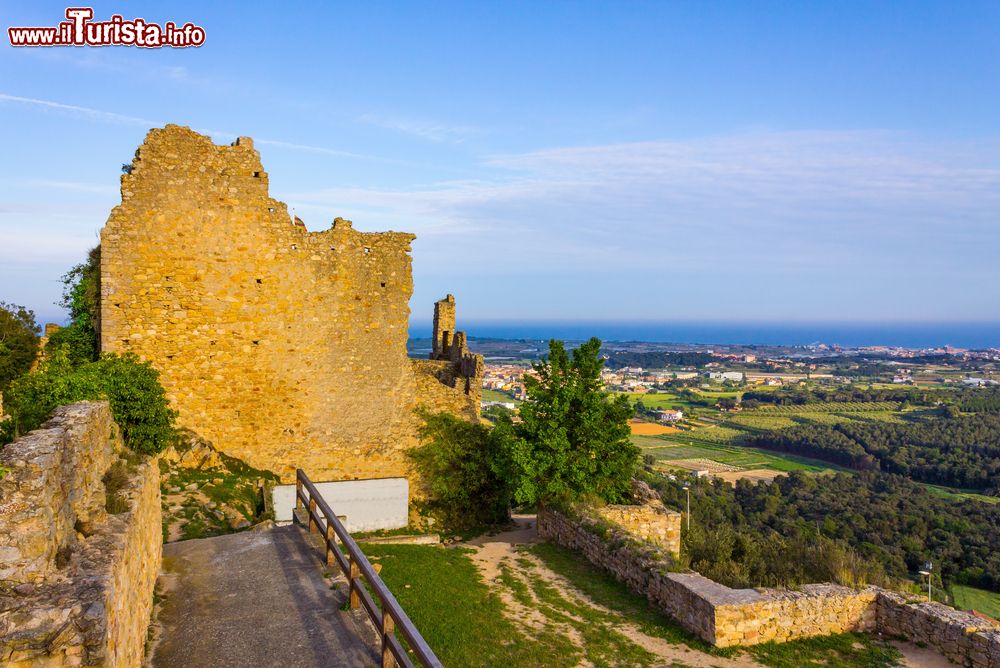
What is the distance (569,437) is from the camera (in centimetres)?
1540

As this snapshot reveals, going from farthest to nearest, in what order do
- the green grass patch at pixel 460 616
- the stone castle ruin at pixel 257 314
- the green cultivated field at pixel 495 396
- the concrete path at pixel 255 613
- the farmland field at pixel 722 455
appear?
the green cultivated field at pixel 495 396 < the farmland field at pixel 722 455 < the stone castle ruin at pixel 257 314 < the green grass patch at pixel 460 616 < the concrete path at pixel 255 613

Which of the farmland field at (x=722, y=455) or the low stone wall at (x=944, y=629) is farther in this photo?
the farmland field at (x=722, y=455)

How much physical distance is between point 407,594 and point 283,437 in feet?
19.4

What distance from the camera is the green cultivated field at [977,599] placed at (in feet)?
61.2

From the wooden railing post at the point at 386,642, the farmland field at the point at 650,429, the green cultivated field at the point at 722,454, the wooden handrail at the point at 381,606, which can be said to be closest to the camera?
the wooden handrail at the point at 381,606

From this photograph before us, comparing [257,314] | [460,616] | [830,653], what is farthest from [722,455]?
[460,616]

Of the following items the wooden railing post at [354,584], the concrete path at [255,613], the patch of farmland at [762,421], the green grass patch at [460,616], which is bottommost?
the patch of farmland at [762,421]

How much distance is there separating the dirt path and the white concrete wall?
2022 millimetres

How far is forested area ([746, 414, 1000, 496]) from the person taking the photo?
37.9 m

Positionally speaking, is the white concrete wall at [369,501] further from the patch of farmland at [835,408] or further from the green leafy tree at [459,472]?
the patch of farmland at [835,408]

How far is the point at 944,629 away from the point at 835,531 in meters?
17.7

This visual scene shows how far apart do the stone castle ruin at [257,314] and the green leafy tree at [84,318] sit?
123 cm

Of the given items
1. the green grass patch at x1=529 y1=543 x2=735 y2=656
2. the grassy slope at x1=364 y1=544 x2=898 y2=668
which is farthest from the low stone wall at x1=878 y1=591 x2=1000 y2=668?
the green grass patch at x1=529 y1=543 x2=735 y2=656

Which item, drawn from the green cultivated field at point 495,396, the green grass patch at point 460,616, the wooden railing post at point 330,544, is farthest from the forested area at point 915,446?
the wooden railing post at point 330,544
